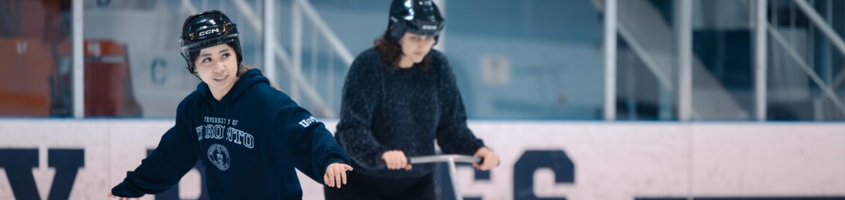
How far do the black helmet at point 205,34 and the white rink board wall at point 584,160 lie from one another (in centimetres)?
294

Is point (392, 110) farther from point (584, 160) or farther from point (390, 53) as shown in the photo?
point (584, 160)

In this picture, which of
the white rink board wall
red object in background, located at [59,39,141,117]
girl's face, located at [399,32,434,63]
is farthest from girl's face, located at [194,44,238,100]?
red object in background, located at [59,39,141,117]

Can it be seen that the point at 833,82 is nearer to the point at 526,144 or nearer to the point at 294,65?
the point at 526,144

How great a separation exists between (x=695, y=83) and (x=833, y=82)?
798mm

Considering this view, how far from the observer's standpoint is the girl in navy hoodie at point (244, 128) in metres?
3.11

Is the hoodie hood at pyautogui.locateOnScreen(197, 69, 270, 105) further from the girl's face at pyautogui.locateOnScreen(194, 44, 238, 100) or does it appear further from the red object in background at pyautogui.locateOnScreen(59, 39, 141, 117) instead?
the red object in background at pyautogui.locateOnScreen(59, 39, 141, 117)

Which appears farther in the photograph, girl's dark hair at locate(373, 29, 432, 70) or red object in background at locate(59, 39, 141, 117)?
red object in background at locate(59, 39, 141, 117)

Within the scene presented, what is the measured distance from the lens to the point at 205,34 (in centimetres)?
312

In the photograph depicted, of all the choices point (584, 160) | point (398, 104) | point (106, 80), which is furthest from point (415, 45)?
point (106, 80)

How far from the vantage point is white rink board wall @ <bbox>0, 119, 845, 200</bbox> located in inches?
235

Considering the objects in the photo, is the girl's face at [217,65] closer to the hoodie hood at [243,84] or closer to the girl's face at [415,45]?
the hoodie hood at [243,84]

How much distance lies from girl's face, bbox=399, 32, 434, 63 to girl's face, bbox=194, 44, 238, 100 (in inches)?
33.3

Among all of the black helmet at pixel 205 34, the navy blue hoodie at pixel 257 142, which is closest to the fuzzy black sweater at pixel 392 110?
the navy blue hoodie at pixel 257 142

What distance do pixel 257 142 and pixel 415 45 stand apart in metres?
0.91
